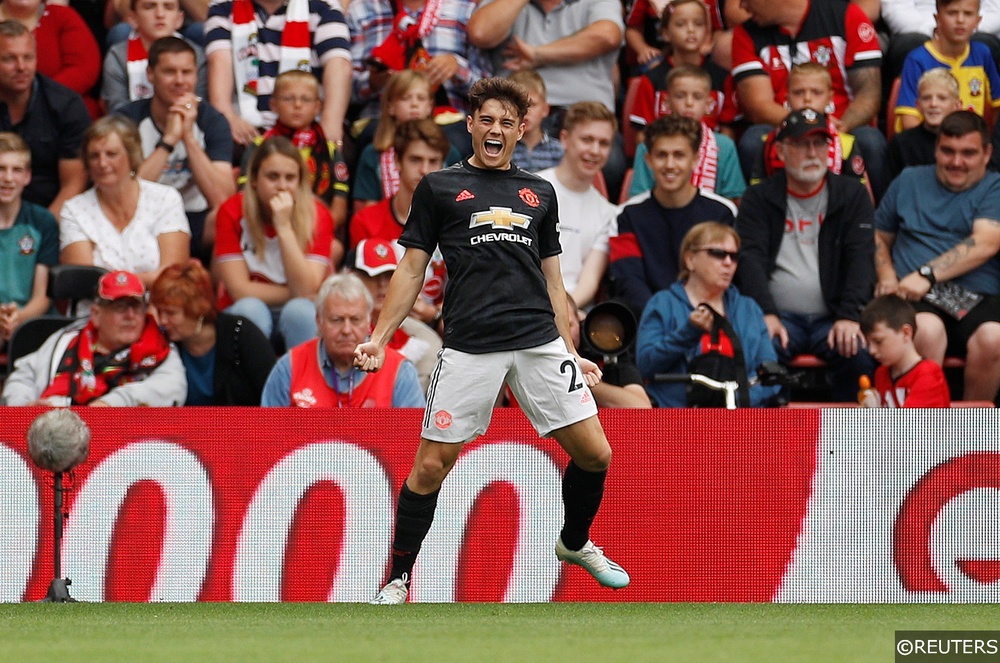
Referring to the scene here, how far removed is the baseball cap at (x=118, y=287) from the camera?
27.1ft

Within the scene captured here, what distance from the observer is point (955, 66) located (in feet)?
34.4

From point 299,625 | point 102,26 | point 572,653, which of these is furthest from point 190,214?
point 572,653

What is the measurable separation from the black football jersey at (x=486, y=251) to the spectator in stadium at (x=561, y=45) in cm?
441

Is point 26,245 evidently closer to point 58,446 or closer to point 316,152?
point 316,152

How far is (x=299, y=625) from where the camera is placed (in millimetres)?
5574

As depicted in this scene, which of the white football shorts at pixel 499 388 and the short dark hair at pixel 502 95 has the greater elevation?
the short dark hair at pixel 502 95

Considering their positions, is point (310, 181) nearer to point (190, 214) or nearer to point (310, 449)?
point (190, 214)

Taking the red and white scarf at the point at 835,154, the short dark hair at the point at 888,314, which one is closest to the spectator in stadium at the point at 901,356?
the short dark hair at the point at 888,314

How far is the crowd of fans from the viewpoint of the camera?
27.8 ft

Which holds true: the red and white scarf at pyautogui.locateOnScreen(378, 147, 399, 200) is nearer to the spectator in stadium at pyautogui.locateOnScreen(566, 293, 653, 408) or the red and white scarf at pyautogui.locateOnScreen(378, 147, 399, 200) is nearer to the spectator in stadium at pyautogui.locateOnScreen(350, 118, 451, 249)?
the spectator in stadium at pyautogui.locateOnScreen(350, 118, 451, 249)

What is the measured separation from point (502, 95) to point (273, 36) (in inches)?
190

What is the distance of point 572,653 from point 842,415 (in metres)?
3.00
